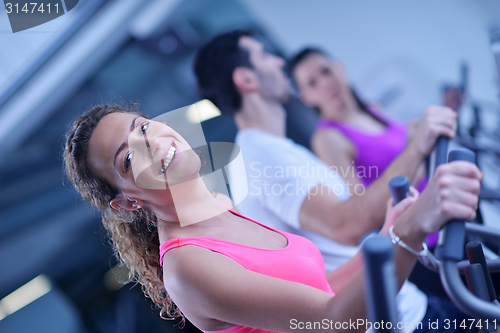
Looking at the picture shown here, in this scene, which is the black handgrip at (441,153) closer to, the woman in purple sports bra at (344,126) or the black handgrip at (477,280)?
the black handgrip at (477,280)

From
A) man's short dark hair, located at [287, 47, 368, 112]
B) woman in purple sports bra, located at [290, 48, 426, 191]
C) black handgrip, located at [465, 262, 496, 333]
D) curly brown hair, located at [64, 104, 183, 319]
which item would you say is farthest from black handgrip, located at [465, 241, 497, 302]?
man's short dark hair, located at [287, 47, 368, 112]

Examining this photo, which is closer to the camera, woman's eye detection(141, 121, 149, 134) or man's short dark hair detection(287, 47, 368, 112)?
woman's eye detection(141, 121, 149, 134)

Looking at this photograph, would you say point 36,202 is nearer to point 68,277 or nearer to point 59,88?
point 68,277

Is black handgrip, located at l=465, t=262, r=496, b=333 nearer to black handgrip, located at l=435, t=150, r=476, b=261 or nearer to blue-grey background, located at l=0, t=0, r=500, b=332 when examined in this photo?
black handgrip, located at l=435, t=150, r=476, b=261

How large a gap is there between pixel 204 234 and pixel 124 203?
0.23 meters

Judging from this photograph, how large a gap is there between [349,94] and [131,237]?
1.43 metres

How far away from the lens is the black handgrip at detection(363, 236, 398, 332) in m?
0.41

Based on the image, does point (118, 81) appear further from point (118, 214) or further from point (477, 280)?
point (477, 280)

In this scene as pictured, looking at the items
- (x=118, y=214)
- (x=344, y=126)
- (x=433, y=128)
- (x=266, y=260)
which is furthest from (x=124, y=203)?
(x=344, y=126)

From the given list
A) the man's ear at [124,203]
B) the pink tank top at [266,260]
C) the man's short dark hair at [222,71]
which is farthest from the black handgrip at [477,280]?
the man's short dark hair at [222,71]

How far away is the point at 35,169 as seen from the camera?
1.41m

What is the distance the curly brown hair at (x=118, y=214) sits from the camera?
2.86ft

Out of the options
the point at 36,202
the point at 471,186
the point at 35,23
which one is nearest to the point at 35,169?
the point at 36,202

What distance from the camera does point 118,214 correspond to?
988mm
